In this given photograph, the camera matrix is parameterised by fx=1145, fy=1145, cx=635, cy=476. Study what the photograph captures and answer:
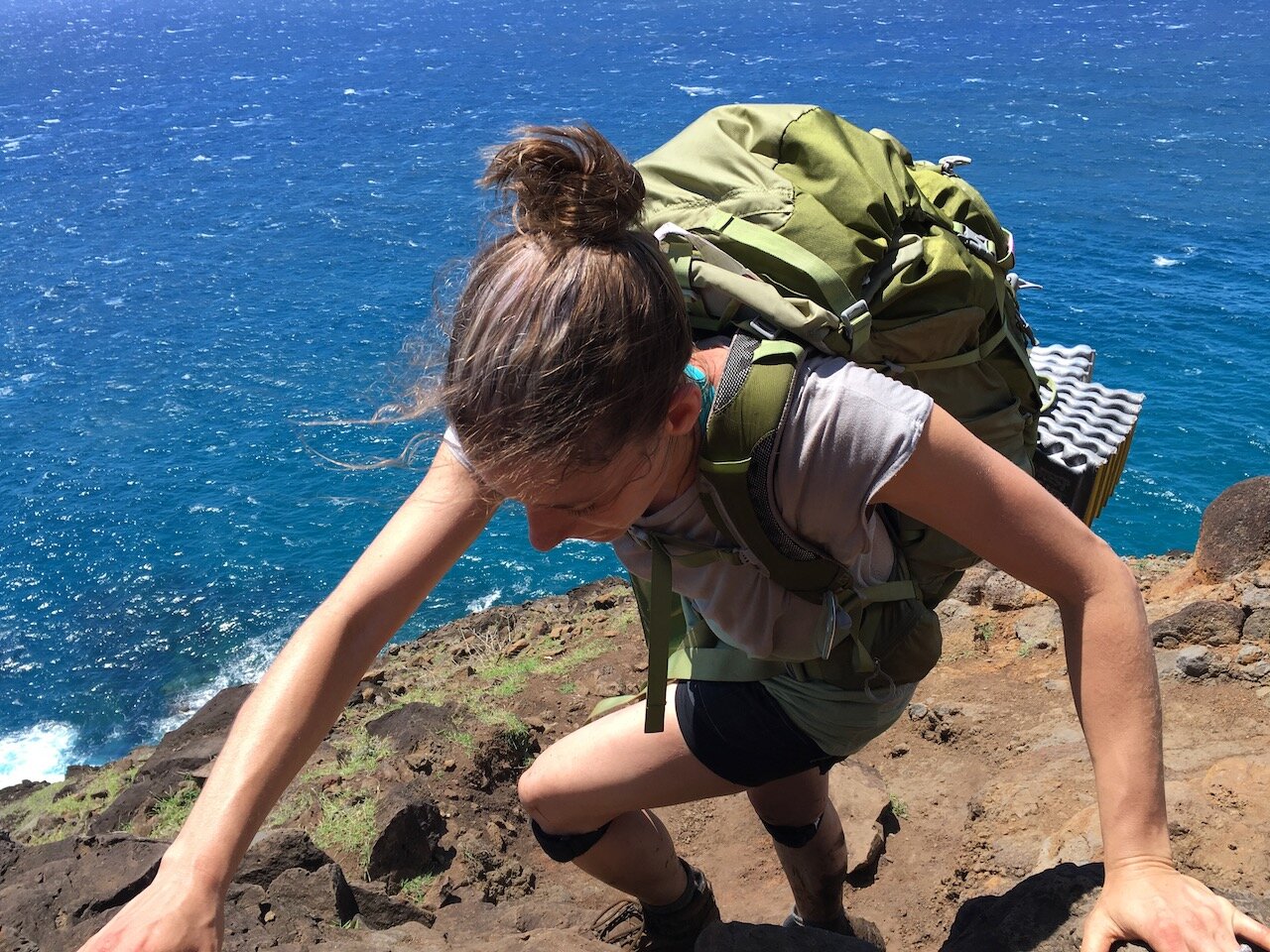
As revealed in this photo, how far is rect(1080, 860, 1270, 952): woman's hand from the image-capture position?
1841 millimetres

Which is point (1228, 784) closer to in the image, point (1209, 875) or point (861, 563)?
point (1209, 875)

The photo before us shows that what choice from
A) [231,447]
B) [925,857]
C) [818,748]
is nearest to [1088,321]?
[231,447]

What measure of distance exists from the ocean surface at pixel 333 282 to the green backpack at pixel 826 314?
53 cm

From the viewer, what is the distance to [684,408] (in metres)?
1.96

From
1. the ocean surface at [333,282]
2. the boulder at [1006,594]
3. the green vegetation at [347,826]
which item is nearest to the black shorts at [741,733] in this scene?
the ocean surface at [333,282]

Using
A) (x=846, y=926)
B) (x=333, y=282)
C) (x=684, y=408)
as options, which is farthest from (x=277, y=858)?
(x=333, y=282)

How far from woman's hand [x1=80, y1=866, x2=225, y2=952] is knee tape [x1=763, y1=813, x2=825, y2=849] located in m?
1.71

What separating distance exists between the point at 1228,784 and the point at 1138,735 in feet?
7.26

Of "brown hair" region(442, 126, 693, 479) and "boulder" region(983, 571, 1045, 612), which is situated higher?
"brown hair" region(442, 126, 693, 479)

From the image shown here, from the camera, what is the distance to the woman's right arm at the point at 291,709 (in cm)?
184

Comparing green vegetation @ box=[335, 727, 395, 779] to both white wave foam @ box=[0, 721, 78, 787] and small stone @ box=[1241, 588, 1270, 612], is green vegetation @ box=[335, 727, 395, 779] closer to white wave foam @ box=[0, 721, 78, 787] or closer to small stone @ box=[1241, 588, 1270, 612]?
small stone @ box=[1241, 588, 1270, 612]

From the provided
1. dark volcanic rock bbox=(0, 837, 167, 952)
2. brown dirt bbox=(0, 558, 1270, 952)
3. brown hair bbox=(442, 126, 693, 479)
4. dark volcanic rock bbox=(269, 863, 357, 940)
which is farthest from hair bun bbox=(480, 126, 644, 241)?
dark volcanic rock bbox=(0, 837, 167, 952)

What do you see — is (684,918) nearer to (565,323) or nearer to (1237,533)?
(565,323)

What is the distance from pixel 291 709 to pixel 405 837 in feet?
10.6
